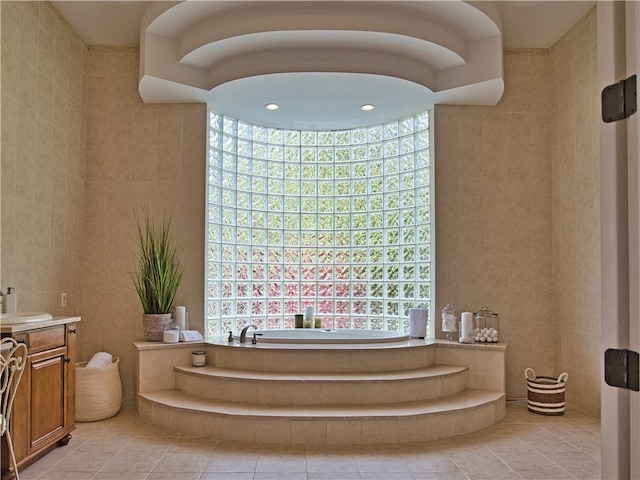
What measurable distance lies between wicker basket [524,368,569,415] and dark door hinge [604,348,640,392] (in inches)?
134

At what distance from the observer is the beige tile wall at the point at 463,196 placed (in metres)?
4.69

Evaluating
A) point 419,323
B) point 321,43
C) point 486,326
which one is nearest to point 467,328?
point 486,326

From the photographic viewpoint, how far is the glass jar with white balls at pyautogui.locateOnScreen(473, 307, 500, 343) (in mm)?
4746

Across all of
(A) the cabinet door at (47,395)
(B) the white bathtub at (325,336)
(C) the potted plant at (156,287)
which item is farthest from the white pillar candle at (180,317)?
(A) the cabinet door at (47,395)

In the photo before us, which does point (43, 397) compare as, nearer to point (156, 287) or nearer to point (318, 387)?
point (156, 287)

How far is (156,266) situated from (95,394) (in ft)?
3.57

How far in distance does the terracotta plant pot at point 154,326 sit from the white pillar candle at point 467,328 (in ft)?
8.22

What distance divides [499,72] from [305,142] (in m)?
2.18

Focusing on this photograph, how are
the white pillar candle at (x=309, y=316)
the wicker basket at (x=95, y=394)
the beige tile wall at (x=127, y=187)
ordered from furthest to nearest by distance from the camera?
the white pillar candle at (x=309, y=316), the beige tile wall at (x=127, y=187), the wicker basket at (x=95, y=394)

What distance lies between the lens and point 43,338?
3.29 metres

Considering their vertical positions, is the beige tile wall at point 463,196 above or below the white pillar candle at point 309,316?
above

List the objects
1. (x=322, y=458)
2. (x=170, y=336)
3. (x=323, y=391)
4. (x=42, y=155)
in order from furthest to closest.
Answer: (x=170, y=336) < (x=42, y=155) < (x=323, y=391) < (x=322, y=458)

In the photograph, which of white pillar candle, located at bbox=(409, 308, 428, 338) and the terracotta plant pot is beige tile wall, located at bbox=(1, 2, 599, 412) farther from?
the terracotta plant pot

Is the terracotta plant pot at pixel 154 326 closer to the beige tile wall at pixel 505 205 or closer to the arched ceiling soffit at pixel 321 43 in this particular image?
the arched ceiling soffit at pixel 321 43
